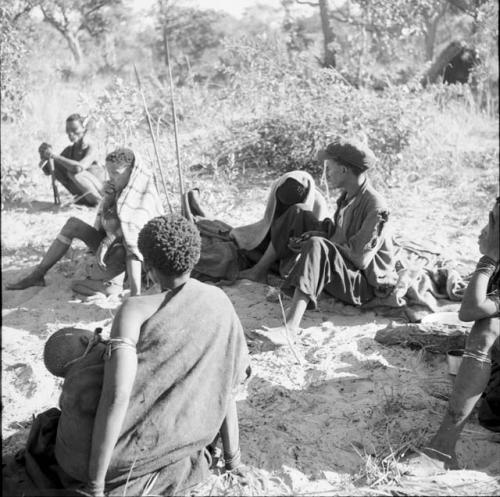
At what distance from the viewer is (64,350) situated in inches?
92.9

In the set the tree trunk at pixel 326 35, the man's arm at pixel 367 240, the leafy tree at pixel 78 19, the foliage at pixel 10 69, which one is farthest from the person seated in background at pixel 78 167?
the leafy tree at pixel 78 19

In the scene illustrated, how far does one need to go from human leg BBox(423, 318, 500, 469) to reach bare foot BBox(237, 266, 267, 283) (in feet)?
7.21

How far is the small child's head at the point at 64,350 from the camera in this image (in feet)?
7.75

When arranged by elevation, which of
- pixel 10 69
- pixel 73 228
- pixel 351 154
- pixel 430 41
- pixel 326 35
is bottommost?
pixel 430 41

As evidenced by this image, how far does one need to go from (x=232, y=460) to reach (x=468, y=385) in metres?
0.98

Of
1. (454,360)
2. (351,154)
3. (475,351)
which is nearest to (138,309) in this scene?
(475,351)

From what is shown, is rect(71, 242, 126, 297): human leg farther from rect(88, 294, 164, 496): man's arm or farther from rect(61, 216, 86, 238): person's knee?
rect(88, 294, 164, 496): man's arm

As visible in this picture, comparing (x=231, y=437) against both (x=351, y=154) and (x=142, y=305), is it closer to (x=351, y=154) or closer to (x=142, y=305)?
(x=142, y=305)

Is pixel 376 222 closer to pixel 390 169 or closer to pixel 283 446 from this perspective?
pixel 283 446

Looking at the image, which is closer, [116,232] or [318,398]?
[318,398]

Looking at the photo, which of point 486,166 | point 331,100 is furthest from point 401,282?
point 486,166

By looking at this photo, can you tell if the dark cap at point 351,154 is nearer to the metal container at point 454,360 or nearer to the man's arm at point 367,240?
the man's arm at point 367,240

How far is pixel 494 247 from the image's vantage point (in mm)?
2588

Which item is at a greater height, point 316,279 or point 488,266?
point 488,266
